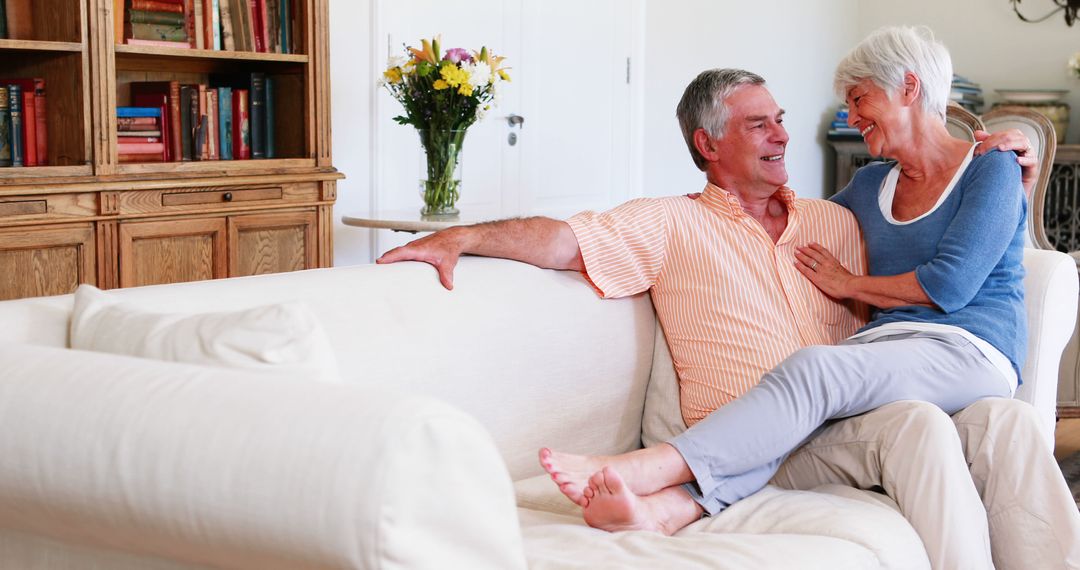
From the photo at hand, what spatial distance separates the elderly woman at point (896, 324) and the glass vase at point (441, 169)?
4.23ft

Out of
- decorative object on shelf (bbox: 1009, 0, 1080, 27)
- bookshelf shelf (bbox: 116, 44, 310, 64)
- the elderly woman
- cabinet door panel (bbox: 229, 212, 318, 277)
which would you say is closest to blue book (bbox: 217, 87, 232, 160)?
bookshelf shelf (bbox: 116, 44, 310, 64)

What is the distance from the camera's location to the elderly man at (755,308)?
188 centimetres

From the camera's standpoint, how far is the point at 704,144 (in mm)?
2521

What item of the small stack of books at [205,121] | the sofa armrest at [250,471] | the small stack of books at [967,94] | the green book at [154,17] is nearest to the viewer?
the sofa armrest at [250,471]

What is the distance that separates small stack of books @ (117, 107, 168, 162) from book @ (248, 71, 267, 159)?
0.97ft

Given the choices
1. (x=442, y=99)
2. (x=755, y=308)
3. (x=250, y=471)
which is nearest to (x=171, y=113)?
(x=442, y=99)

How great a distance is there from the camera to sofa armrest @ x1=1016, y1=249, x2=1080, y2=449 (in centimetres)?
233

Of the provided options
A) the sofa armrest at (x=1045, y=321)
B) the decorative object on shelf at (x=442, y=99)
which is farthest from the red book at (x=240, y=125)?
the sofa armrest at (x=1045, y=321)

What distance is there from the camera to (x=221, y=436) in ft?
3.71

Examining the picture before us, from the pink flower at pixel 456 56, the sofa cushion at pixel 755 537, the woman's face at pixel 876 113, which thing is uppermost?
the pink flower at pixel 456 56

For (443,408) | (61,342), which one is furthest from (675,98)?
(443,408)

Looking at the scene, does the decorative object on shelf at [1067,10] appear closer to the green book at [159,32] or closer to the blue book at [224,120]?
the blue book at [224,120]

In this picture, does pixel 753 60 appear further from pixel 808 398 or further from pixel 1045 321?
pixel 808 398

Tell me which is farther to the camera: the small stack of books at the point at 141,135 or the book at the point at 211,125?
the book at the point at 211,125
